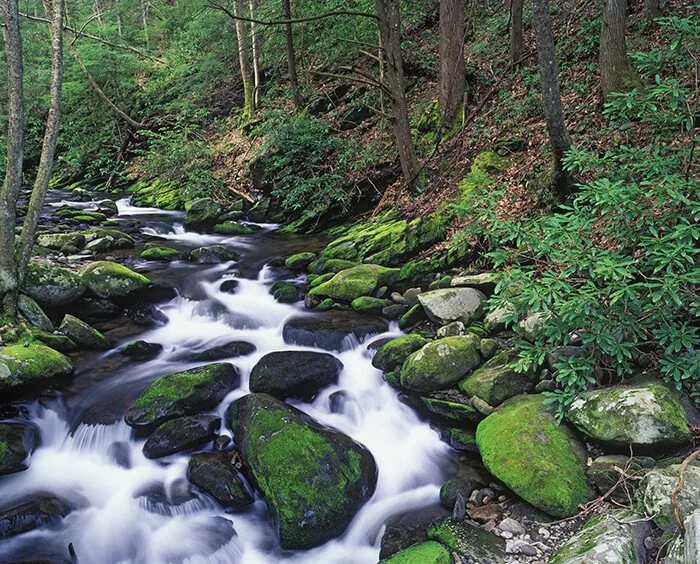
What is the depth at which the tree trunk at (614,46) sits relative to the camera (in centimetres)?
710

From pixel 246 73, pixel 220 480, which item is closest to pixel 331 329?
pixel 220 480

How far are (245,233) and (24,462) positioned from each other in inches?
347

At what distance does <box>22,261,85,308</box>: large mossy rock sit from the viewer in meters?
7.42

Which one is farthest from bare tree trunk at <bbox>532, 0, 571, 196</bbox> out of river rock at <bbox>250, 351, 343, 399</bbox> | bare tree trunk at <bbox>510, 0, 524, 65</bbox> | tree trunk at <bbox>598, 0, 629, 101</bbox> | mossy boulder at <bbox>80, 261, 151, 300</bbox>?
mossy boulder at <bbox>80, 261, 151, 300</bbox>

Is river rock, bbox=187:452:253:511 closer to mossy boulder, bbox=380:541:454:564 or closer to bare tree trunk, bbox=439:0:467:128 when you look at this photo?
mossy boulder, bbox=380:541:454:564

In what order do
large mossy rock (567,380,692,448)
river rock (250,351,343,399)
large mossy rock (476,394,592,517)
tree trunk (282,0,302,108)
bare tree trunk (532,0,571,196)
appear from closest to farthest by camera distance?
large mossy rock (567,380,692,448) → large mossy rock (476,394,592,517) → bare tree trunk (532,0,571,196) → river rock (250,351,343,399) → tree trunk (282,0,302,108)

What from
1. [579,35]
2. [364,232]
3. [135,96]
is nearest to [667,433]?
[364,232]

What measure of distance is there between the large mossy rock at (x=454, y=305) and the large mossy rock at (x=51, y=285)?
5700 mm

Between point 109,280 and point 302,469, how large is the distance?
563 cm

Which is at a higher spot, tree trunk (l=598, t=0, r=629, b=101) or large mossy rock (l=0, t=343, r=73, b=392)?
tree trunk (l=598, t=0, r=629, b=101)

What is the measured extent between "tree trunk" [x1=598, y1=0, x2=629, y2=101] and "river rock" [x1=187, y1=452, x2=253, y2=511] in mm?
7254

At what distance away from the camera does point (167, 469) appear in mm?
5180

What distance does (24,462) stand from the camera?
17.0ft

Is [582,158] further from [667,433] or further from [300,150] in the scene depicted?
[300,150]
